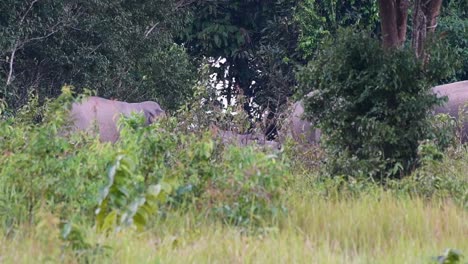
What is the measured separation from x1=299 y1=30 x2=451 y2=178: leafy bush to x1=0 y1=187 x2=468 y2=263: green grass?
1359mm

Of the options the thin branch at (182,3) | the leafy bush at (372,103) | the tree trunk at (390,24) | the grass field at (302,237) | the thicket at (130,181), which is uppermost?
the thin branch at (182,3)

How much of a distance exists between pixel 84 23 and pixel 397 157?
953cm

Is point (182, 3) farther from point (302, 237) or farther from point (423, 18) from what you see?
point (302, 237)

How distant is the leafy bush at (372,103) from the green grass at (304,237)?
1.36 meters

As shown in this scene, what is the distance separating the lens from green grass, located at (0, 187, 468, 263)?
219 inches

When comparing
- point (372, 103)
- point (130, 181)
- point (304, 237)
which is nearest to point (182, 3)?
point (372, 103)

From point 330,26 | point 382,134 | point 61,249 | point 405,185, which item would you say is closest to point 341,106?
point 382,134

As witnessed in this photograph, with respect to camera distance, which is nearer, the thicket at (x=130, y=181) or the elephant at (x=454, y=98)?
the thicket at (x=130, y=181)

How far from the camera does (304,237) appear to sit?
6355 mm

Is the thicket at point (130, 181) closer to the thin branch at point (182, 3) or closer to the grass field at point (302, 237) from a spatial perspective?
the grass field at point (302, 237)

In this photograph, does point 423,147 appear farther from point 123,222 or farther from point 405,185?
point 123,222

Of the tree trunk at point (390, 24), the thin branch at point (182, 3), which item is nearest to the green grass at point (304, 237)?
the tree trunk at point (390, 24)

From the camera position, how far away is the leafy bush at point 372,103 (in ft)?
29.1

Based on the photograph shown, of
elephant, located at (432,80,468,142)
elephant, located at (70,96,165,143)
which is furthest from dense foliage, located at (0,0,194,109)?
elephant, located at (432,80,468,142)
